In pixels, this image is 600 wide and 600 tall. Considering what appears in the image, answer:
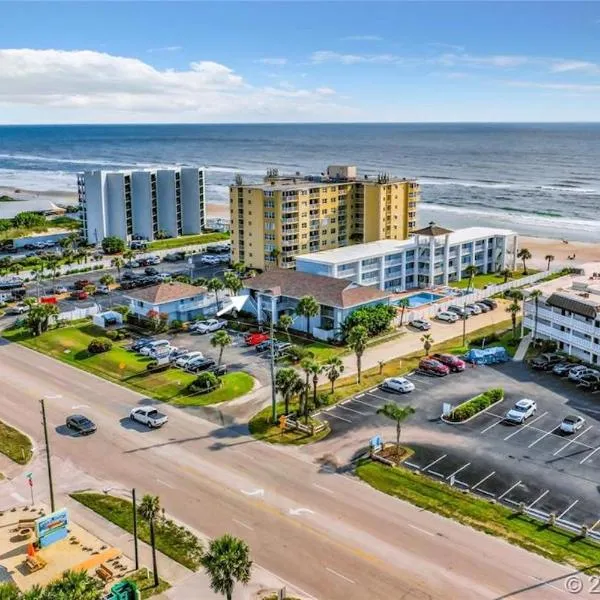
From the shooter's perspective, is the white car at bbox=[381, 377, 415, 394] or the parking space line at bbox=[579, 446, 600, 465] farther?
the white car at bbox=[381, 377, 415, 394]

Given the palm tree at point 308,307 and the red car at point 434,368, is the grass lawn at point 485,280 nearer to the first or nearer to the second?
the palm tree at point 308,307

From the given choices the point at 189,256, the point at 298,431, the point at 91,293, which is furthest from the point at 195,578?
the point at 189,256

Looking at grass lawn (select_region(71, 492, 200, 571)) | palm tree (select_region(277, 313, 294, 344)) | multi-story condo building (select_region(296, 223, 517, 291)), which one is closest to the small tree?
multi-story condo building (select_region(296, 223, 517, 291))

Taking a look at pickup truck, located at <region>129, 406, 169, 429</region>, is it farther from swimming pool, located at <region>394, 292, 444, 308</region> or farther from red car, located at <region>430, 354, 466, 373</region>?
swimming pool, located at <region>394, 292, 444, 308</region>

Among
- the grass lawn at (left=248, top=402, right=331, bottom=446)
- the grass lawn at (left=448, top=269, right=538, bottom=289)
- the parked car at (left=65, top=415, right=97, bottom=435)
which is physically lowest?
the grass lawn at (left=248, top=402, right=331, bottom=446)

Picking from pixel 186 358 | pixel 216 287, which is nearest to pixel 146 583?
pixel 186 358

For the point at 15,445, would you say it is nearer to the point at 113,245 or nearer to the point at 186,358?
the point at 186,358
